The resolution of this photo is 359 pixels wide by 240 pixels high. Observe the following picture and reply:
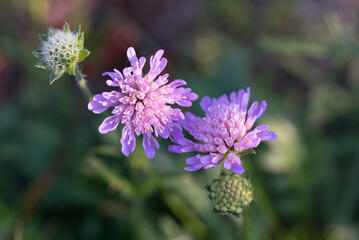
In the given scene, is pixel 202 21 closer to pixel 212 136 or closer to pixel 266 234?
pixel 266 234

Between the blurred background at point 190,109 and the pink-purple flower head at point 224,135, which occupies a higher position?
the blurred background at point 190,109

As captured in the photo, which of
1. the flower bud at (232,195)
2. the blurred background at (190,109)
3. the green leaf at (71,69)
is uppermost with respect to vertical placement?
the blurred background at (190,109)

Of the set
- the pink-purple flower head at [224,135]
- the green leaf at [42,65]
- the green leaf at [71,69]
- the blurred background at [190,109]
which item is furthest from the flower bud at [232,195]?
the green leaf at [42,65]

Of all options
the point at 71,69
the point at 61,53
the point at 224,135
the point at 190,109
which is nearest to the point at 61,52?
the point at 61,53

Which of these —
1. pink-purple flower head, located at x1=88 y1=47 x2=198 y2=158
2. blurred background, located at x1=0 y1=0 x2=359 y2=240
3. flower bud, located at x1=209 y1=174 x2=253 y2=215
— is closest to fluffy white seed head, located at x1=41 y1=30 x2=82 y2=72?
pink-purple flower head, located at x1=88 y1=47 x2=198 y2=158

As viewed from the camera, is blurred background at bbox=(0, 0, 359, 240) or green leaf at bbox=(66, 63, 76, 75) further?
blurred background at bbox=(0, 0, 359, 240)

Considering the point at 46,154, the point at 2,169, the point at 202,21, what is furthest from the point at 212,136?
the point at 202,21

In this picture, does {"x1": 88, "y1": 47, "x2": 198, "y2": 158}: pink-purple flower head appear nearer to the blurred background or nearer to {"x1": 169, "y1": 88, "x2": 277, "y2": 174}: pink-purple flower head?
{"x1": 169, "y1": 88, "x2": 277, "y2": 174}: pink-purple flower head

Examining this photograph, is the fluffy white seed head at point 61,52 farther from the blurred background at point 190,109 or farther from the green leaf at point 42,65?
the blurred background at point 190,109
